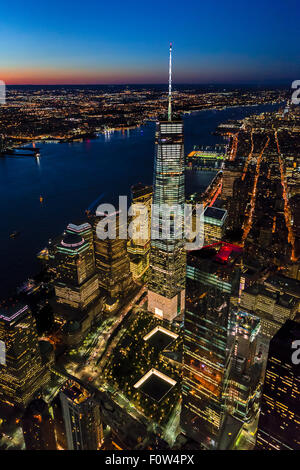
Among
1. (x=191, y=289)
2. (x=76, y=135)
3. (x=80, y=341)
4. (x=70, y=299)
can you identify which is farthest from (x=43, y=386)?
(x=76, y=135)

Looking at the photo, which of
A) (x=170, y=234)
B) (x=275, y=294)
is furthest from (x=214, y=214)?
(x=275, y=294)

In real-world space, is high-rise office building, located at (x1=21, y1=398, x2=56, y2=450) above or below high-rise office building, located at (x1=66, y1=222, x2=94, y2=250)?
below

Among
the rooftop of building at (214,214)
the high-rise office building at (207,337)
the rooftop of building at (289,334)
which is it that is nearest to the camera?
the high-rise office building at (207,337)

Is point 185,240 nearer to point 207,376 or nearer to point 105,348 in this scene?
point 105,348

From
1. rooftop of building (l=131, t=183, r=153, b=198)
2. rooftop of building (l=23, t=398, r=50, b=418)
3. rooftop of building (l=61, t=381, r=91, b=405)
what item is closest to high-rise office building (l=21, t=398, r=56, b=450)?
rooftop of building (l=23, t=398, r=50, b=418)

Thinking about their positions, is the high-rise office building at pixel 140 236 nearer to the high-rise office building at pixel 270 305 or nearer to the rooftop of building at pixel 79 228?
the rooftop of building at pixel 79 228

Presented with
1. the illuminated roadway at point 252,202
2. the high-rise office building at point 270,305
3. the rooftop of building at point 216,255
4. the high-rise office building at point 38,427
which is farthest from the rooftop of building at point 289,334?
the illuminated roadway at point 252,202

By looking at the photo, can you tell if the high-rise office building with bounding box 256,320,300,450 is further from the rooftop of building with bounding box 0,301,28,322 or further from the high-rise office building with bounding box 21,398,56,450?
the rooftop of building with bounding box 0,301,28,322
